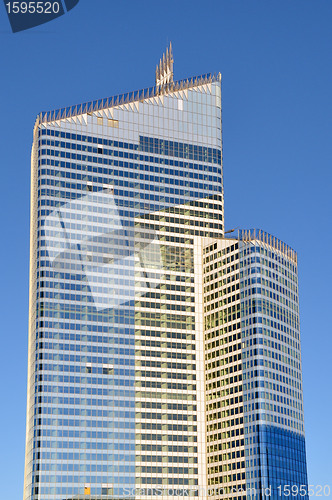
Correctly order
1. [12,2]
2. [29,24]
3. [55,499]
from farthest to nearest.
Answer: [55,499]
[12,2]
[29,24]

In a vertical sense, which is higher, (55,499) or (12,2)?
(12,2)

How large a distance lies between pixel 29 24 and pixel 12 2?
1196 centimetres

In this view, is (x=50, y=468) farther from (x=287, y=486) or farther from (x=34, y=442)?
(x=287, y=486)

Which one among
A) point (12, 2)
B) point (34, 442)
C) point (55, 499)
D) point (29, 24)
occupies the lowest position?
point (55, 499)

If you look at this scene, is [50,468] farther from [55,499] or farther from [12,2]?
[12,2]

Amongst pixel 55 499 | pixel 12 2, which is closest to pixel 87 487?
pixel 55 499

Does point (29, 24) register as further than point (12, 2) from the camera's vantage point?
No

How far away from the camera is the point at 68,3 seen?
10925 centimetres

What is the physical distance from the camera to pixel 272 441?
198500 mm

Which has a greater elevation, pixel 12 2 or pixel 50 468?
pixel 12 2

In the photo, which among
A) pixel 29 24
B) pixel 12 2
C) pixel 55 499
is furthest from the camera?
pixel 55 499

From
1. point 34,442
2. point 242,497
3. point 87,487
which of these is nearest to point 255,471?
point 242,497

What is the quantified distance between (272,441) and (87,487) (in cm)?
4361

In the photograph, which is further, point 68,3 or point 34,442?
point 34,442
